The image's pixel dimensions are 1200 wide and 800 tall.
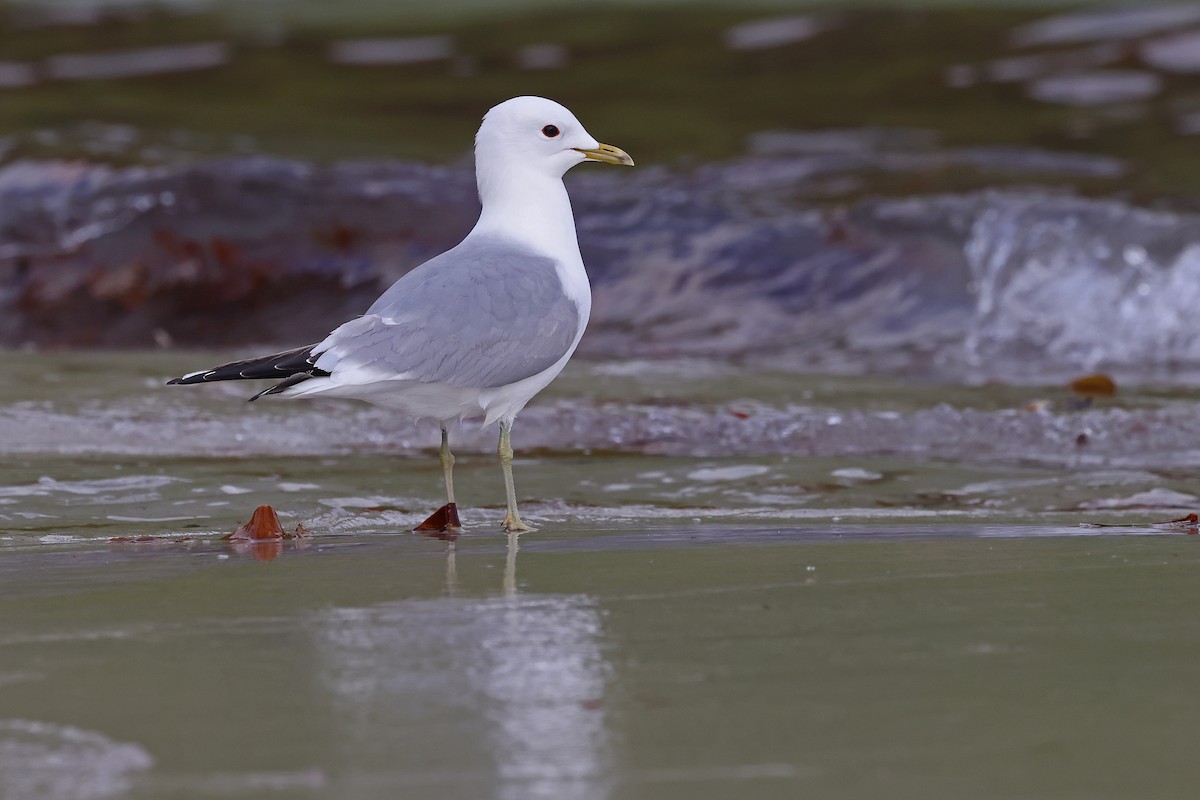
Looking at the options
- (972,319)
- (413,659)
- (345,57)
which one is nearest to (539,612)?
(413,659)

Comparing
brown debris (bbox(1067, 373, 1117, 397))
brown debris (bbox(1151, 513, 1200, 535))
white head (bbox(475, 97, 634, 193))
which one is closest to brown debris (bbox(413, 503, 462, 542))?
white head (bbox(475, 97, 634, 193))

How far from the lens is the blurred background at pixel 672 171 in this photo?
804 centimetres

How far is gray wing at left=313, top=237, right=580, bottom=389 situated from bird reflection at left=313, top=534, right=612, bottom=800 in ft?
3.33

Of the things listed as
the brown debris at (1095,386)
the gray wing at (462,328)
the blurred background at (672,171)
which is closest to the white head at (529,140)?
the gray wing at (462,328)

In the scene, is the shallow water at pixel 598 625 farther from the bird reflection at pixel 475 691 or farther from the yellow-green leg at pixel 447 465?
the yellow-green leg at pixel 447 465

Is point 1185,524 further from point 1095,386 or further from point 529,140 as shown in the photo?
point 1095,386

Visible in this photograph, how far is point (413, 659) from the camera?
94.2 inches

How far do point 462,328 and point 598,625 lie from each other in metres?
1.42

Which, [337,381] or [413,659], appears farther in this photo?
[337,381]

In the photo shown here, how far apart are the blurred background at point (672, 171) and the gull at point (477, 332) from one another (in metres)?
3.09

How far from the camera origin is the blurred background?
8039mm

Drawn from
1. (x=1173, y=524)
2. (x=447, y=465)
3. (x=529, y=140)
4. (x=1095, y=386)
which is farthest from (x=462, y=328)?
(x=1095, y=386)

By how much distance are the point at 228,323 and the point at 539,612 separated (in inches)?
251

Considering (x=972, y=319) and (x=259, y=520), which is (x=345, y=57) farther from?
(x=259, y=520)
